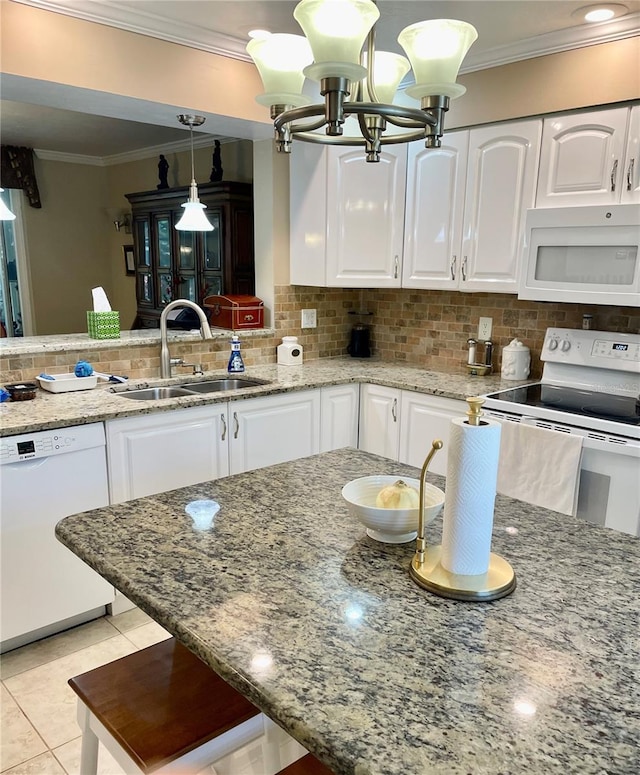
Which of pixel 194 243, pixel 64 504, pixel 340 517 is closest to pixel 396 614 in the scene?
Result: pixel 340 517

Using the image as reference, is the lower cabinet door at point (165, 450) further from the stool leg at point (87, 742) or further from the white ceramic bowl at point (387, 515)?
the white ceramic bowl at point (387, 515)

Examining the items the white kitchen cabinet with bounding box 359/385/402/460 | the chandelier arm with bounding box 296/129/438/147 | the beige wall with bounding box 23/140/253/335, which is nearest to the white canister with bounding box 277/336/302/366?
the white kitchen cabinet with bounding box 359/385/402/460

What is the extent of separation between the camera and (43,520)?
2.28 m

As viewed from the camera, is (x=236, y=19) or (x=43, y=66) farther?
(x=236, y=19)

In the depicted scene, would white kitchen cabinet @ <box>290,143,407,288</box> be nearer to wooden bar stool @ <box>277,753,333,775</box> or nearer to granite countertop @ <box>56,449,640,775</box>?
granite countertop @ <box>56,449,640,775</box>

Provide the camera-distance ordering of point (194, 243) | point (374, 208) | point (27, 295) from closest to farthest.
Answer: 1. point (374, 208)
2. point (194, 243)
3. point (27, 295)

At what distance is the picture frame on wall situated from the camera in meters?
6.12

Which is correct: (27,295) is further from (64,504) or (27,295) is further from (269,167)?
(64,504)

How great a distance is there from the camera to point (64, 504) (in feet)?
7.62

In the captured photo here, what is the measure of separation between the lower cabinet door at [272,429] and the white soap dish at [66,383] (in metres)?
0.66

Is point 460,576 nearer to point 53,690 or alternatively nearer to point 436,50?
point 436,50

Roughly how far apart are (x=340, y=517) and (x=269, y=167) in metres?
2.56

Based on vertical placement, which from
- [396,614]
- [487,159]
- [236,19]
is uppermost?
[236,19]

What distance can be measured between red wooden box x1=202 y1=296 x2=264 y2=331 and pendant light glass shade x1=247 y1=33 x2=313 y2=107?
2.06m
